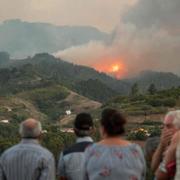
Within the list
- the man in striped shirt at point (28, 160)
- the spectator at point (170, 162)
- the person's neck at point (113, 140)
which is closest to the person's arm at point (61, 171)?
the man in striped shirt at point (28, 160)

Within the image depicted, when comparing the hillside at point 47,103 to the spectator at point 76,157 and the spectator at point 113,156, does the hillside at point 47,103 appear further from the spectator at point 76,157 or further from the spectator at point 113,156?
the spectator at point 113,156

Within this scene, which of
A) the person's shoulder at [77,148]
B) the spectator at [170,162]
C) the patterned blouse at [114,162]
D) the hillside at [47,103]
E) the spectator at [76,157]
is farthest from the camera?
the hillside at [47,103]

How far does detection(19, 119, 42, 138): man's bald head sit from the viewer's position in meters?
6.67

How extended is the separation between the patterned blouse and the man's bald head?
29.4 inches

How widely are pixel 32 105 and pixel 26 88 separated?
22532mm

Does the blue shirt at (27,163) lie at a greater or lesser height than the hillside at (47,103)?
lesser

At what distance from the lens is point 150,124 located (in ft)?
290

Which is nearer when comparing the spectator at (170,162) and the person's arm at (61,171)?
the spectator at (170,162)

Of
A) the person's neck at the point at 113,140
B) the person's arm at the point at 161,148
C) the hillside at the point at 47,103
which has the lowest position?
the person's arm at the point at 161,148

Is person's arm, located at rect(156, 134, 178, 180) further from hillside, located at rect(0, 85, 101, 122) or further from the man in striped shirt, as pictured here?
hillside, located at rect(0, 85, 101, 122)

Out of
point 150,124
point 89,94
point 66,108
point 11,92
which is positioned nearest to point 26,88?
point 11,92

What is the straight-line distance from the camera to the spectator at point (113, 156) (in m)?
6.15

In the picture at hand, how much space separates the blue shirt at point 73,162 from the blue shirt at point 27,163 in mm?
318

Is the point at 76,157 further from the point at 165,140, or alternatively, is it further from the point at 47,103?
the point at 47,103
